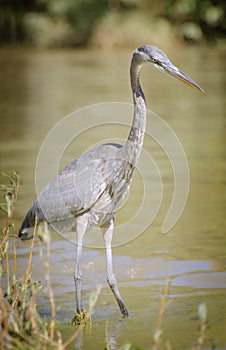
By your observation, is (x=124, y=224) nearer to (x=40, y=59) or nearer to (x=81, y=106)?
(x=81, y=106)

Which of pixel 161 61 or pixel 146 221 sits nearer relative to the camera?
pixel 161 61

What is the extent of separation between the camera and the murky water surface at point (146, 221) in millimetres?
6070

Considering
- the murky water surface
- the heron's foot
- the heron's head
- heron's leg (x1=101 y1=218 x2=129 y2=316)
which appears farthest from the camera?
heron's leg (x1=101 y1=218 x2=129 y2=316)

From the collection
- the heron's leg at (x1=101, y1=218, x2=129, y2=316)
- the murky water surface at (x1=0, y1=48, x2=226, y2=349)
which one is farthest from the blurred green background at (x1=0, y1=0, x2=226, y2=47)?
the heron's leg at (x1=101, y1=218, x2=129, y2=316)

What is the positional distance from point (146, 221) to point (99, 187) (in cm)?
301

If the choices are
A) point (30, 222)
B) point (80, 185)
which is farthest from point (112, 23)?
point (80, 185)

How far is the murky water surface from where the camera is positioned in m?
6.07

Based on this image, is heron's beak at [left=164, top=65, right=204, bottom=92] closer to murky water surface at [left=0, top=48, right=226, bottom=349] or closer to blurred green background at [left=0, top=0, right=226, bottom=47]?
murky water surface at [left=0, top=48, right=226, bottom=349]

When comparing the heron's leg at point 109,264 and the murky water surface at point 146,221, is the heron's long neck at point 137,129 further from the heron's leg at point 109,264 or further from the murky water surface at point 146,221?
the murky water surface at point 146,221

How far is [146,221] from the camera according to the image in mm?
9234

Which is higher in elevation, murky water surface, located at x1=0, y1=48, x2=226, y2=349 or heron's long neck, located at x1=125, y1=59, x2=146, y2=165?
heron's long neck, located at x1=125, y1=59, x2=146, y2=165

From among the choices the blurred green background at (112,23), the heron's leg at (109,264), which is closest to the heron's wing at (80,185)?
the heron's leg at (109,264)

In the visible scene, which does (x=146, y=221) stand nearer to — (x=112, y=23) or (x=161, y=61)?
(x=161, y=61)

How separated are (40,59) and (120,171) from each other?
2506 cm
